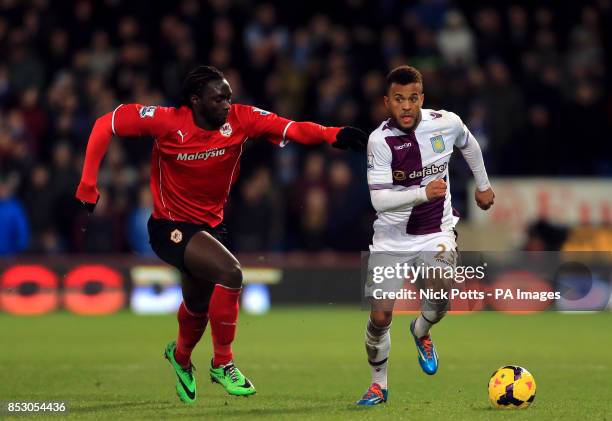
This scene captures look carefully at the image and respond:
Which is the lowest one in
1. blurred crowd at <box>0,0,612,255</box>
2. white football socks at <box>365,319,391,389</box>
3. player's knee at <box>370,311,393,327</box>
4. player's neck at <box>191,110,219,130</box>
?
white football socks at <box>365,319,391,389</box>

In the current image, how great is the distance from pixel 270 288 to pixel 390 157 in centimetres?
891

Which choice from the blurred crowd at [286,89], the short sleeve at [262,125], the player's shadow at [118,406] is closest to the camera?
the player's shadow at [118,406]

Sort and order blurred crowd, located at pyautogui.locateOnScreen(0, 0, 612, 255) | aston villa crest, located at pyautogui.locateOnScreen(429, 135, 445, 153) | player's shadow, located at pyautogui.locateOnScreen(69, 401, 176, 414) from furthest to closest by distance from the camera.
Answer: blurred crowd, located at pyautogui.locateOnScreen(0, 0, 612, 255), aston villa crest, located at pyautogui.locateOnScreen(429, 135, 445, 153), player's shadow, located at pyautogui.locateOnScreen(69, 401, 176, 414)

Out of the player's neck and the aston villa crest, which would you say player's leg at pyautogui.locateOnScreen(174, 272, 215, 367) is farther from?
the aston villa crest

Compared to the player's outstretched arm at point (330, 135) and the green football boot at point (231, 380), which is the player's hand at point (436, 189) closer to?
the player's outstretched arm at point (330, 135)

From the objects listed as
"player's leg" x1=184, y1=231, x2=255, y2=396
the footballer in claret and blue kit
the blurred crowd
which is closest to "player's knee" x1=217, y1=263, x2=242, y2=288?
"player's leg" x1=184, y1=231, x2=255, y2=396

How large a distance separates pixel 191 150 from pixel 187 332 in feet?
4.28

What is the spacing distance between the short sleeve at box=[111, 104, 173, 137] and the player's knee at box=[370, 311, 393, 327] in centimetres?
188

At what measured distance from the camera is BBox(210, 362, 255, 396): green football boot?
9.40m

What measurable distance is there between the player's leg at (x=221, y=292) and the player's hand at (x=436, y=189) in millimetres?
1391

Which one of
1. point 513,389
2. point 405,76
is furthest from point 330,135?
point 513,389

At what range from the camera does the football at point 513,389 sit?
8789 millimetres

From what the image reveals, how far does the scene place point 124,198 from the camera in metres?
18.4

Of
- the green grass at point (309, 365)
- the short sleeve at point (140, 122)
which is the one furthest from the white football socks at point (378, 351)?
the short sleeve at point (140, 122)
